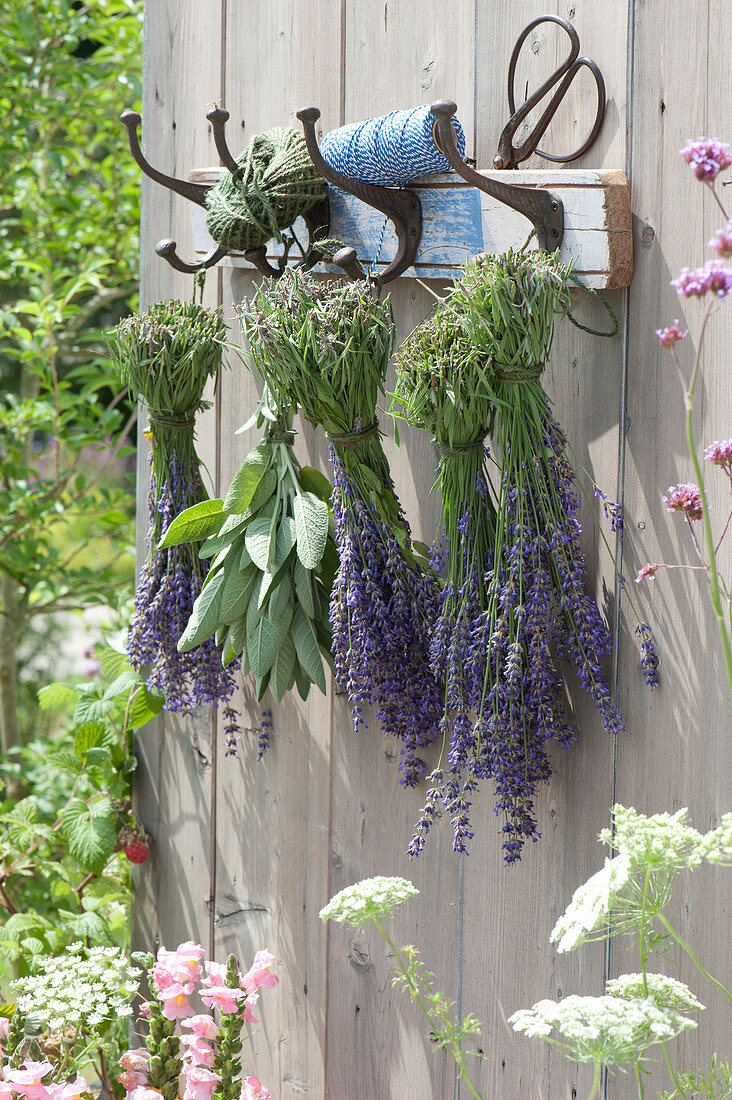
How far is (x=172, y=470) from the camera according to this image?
1302mm

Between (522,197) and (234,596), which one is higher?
(522,197)

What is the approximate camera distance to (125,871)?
72.6 inches

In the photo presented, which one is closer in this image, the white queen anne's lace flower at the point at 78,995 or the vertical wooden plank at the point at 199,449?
the white queen anne's lace flower at the point at 78,995

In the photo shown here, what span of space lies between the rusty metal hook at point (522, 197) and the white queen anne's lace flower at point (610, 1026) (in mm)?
680

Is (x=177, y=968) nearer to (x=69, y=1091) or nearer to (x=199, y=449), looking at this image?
(x=69, y=1091)

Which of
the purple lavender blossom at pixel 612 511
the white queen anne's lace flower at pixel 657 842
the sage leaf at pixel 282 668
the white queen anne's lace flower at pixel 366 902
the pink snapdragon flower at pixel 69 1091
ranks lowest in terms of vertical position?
the pink snapdragon flower at pixel 69 1091

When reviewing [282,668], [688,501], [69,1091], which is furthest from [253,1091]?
[688,501]

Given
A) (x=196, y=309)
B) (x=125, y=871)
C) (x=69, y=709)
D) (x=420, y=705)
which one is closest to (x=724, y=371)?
(x=420, y=705)

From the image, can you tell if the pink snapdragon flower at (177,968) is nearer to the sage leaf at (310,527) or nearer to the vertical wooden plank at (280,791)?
the vertical wooden plank at (280,791)

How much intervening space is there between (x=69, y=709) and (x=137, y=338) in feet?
8.75

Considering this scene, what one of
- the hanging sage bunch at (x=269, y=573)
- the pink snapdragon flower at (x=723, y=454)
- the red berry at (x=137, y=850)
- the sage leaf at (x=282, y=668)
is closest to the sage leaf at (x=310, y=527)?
the hanging sage bunch at (x=269, y=573)

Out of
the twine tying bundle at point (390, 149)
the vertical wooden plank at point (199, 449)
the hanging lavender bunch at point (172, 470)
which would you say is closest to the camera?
the twine tying bundle at point (390, 149)

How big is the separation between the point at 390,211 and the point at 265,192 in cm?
15

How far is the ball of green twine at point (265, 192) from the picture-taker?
115 centimetres
